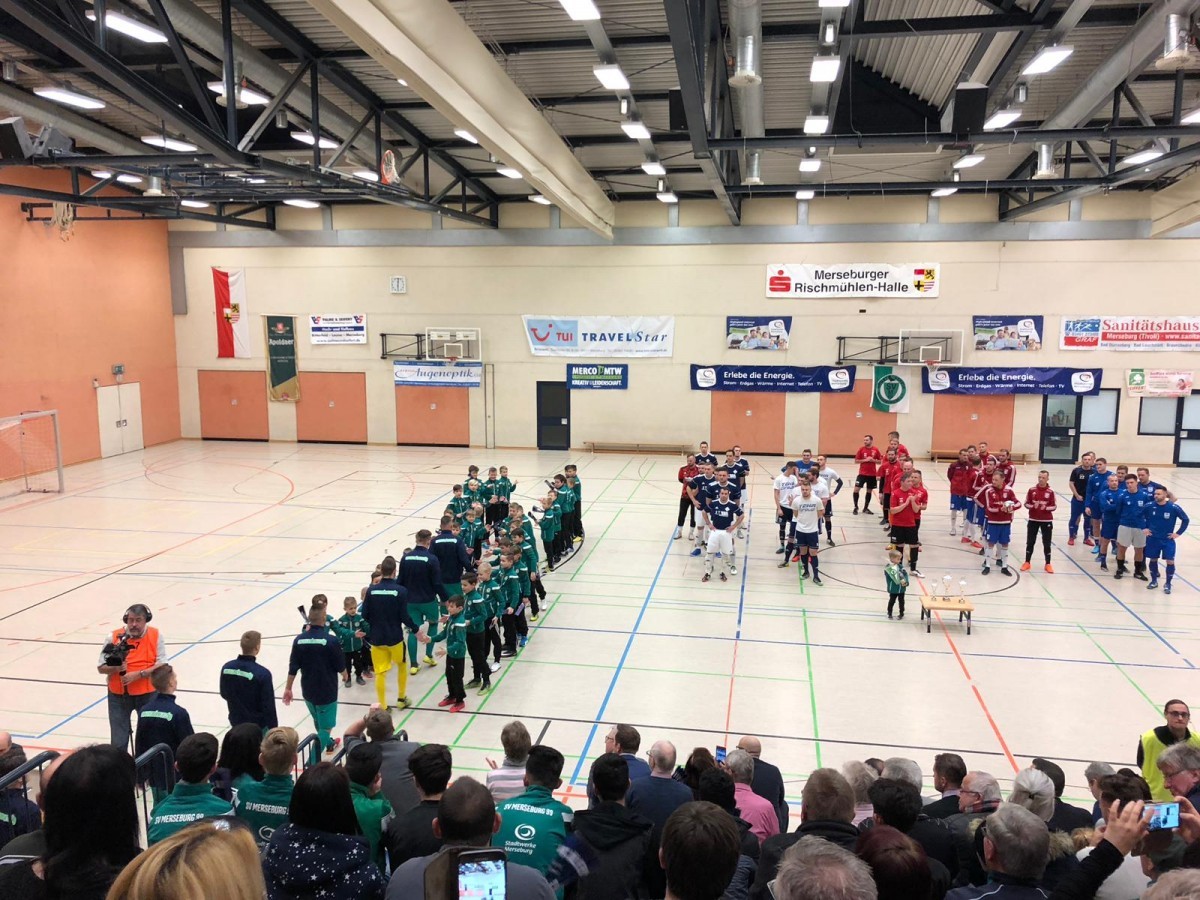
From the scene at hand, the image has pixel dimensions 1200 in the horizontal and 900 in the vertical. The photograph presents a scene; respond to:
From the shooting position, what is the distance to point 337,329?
29.5 metres

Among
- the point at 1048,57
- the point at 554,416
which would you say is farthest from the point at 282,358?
the point at 1048,57

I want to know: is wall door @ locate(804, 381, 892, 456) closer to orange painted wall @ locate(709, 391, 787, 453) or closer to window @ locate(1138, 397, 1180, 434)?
orange painted wall @ locate(709, 391, 787, 453)

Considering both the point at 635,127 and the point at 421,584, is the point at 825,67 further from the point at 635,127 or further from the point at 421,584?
the point at 421,584

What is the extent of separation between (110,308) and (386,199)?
477 inches

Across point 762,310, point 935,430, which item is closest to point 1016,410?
point 935,430

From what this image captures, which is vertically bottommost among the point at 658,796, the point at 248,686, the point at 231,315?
the point at 248,686

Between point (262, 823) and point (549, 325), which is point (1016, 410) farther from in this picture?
point (262, 823)

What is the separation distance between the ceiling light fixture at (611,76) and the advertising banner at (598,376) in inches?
653

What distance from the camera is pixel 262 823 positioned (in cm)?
475

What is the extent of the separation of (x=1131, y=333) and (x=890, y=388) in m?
7.25

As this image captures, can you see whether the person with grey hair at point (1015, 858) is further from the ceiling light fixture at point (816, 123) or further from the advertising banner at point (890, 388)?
the advertising banner at point (890, 388)

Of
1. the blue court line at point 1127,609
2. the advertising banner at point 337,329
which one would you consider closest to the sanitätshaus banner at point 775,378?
the blue court line at point 1127,609

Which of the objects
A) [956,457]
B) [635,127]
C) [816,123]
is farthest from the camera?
[956,457]

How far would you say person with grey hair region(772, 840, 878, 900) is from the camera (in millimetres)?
2473
